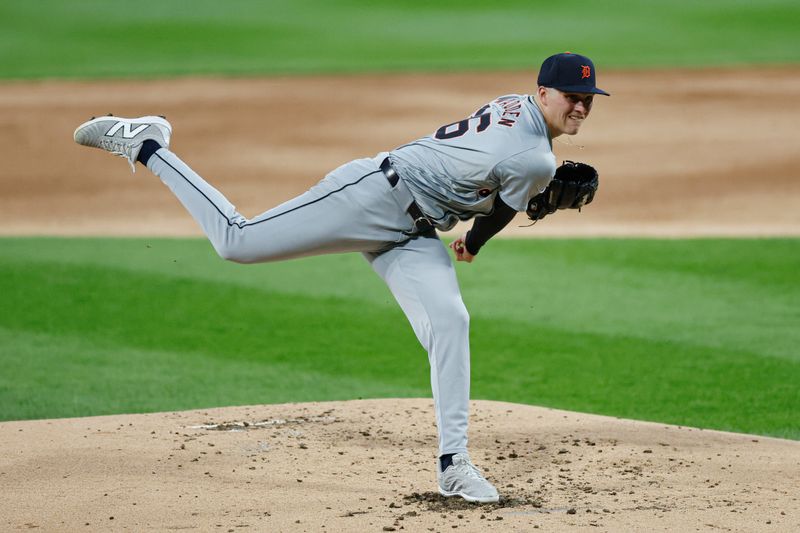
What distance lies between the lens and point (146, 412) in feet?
21.5

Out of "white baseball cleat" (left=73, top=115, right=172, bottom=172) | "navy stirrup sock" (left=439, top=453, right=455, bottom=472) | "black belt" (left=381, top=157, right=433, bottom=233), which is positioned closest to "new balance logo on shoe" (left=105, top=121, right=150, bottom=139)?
"white baseball cleat" (left=73, top=115, right=172, bottom=172)

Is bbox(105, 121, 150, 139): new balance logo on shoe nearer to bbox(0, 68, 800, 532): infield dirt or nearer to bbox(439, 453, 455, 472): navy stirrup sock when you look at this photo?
bbox(0, 68, 800, 532): infield dirt

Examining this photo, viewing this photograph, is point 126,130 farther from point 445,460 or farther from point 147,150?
point 445,460

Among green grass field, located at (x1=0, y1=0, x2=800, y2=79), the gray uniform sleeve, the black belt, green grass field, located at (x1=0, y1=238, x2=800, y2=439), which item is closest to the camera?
the gray uniform sleeve

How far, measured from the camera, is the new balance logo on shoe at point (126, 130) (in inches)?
201

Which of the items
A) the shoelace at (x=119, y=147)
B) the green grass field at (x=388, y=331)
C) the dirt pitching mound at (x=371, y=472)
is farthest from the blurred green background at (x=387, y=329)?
the shoelace at (x=119, y=147)

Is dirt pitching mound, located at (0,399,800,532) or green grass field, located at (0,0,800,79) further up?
green grass field, located at (0,0,800,79)

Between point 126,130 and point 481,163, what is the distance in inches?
63.4

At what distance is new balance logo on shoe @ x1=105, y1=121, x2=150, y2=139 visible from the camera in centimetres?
510

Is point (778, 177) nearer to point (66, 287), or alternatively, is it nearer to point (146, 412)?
point (66, 287)

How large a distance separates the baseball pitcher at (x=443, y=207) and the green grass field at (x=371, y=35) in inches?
597

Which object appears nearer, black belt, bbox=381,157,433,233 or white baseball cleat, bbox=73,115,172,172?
black belt, bbox=381,157,433,233

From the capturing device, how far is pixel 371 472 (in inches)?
202

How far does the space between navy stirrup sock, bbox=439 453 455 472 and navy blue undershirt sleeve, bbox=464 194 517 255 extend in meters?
0.84
